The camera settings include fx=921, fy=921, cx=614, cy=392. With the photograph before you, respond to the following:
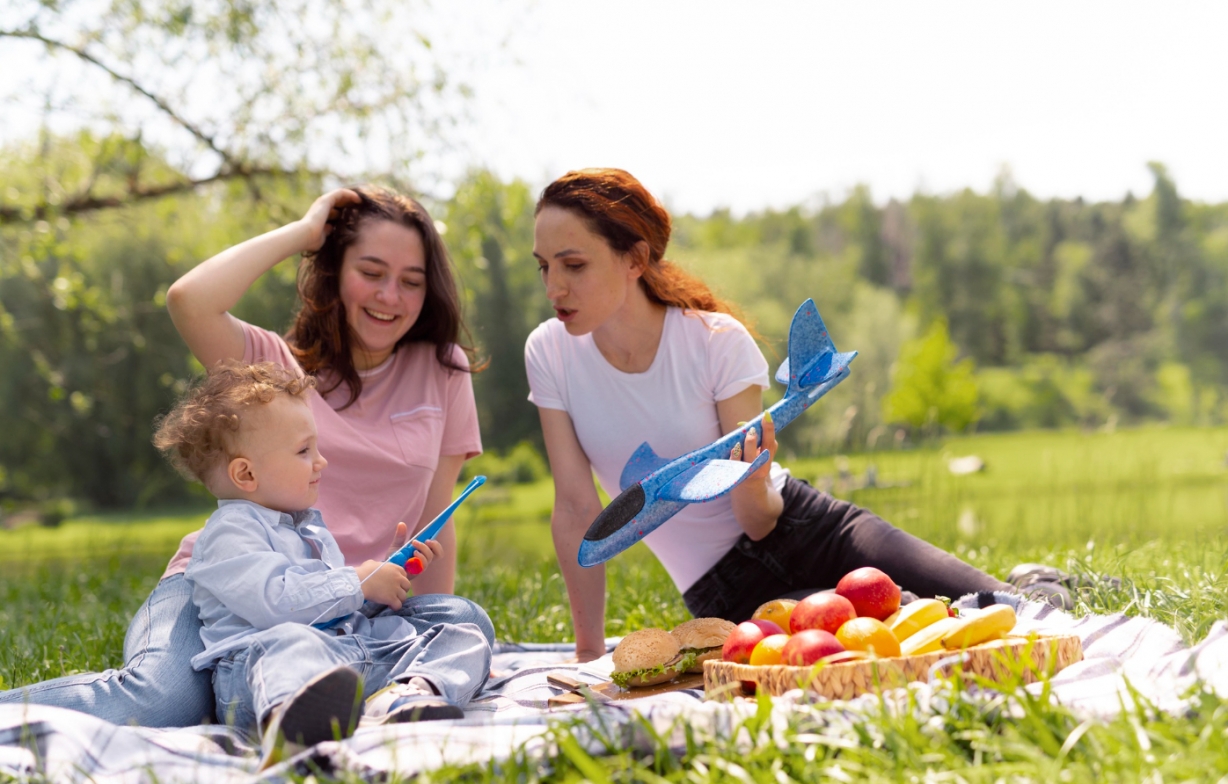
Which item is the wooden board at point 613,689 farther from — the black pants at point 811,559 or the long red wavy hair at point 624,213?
the long red wavy hair at point 624,213

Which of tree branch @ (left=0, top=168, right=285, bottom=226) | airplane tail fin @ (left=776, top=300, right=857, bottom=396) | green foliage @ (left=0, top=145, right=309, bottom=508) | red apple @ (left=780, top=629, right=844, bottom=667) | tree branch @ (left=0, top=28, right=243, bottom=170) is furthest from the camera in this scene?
green foliage @ (left=0, top=145, right=309, bottom=508)

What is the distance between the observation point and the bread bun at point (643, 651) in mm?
2379

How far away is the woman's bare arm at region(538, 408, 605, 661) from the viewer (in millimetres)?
3164

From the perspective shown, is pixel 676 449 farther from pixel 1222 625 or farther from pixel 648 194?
pixel 1222 625

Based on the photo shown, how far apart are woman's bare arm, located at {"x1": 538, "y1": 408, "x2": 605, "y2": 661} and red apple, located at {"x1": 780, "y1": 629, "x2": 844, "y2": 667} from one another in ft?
3.92

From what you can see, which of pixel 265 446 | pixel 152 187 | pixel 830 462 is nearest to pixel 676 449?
pixel 265 446

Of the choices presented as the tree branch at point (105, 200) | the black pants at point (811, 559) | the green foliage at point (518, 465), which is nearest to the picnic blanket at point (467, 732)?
the black pants at point (811, 559)

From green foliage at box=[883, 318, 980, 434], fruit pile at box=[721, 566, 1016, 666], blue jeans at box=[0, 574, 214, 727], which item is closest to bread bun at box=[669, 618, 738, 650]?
fruit pile at box=[721, 566, 1016, 666]

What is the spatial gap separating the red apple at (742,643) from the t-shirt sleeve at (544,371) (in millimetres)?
1225

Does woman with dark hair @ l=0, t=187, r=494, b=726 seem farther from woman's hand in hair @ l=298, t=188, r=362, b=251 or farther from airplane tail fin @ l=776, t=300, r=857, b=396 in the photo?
airplane tail fin @ l=776, t=300, r=857, b=396

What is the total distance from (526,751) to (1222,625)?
155cm

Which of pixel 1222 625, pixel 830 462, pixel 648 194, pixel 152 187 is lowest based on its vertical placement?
pixel 830 462

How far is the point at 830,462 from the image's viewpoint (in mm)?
5824

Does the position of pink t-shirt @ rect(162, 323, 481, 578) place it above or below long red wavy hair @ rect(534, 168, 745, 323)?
below
